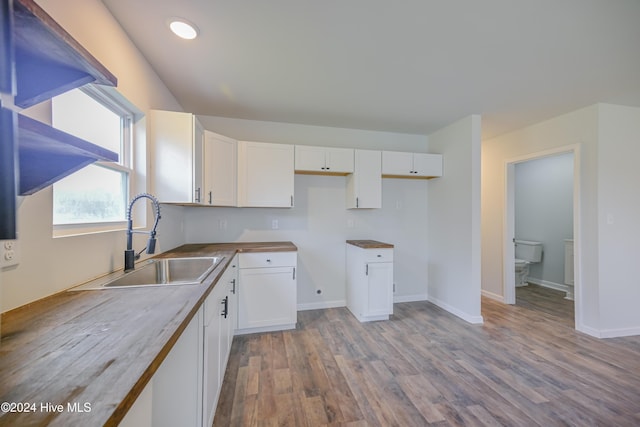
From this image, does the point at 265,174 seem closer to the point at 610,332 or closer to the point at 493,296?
the point at 493,296

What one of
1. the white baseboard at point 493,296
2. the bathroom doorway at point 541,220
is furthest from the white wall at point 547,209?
the white baseboard at point 493,296

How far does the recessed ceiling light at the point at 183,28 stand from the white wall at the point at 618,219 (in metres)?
3.90

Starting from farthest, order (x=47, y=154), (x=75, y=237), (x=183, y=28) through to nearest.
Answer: (x=183, y=28)
(x=75, y=237)
(x=47, y=154)

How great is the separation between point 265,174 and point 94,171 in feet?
5.31

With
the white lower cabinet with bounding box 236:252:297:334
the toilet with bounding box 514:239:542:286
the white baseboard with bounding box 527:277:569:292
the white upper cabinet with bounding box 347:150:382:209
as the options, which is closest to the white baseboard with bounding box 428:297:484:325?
the white upper cabinet with bounding box 347:150:382:209

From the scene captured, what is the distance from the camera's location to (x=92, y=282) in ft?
4.39

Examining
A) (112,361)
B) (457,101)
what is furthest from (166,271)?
(457,101)

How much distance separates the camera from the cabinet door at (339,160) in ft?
10.3

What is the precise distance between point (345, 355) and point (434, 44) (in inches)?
102

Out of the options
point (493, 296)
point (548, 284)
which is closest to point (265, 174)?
point (493, 296)

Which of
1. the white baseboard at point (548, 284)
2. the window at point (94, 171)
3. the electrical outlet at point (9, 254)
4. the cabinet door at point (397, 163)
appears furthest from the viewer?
the white baseboard at point (548, 284)

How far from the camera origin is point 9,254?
0.93m

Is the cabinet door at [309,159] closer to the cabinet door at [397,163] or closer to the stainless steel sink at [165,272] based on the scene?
the cabinet door at [397,163]

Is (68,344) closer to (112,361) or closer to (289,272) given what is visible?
(112,361)
